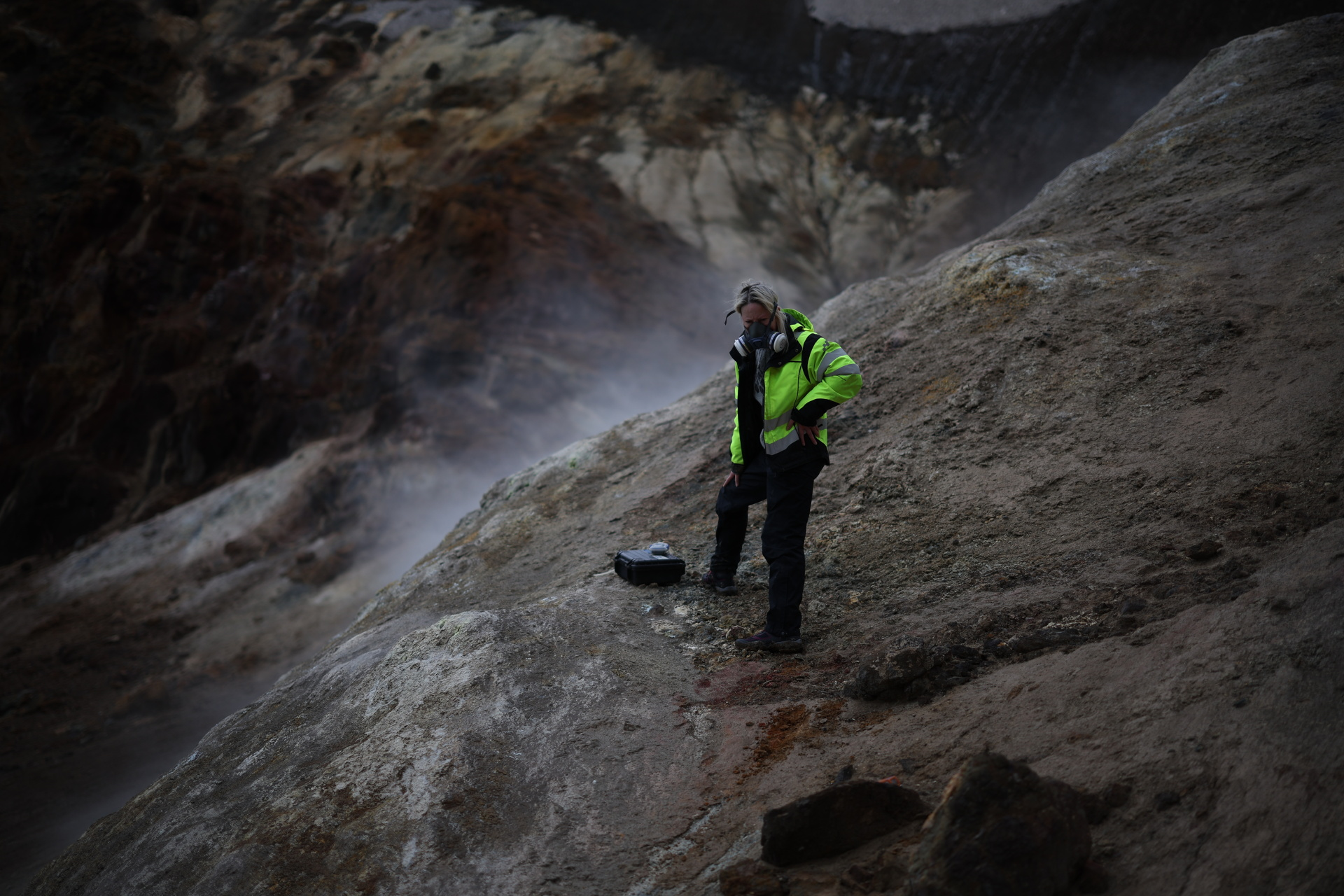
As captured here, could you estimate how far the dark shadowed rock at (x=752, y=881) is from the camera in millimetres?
2383

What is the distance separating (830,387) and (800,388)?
0.18 meters

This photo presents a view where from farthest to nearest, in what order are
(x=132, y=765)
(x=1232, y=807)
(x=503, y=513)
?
(x=132, y=765), (x=503, y=513), (x=1232, y=807)

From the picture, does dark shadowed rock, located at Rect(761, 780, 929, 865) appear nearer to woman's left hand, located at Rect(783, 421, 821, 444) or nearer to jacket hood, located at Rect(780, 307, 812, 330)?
woman's left hand, located at Rect(783, 421, 821, 444)

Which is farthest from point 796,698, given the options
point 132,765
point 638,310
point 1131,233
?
point 638,310

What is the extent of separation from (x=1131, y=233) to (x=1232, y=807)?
536 centimetres

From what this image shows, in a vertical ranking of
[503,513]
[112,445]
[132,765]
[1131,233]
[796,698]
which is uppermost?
[112,445]

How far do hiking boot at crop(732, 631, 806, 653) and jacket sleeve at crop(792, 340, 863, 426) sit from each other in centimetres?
101

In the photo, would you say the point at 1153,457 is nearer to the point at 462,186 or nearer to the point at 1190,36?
the point at 462,186

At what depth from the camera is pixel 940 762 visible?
8.95 ft

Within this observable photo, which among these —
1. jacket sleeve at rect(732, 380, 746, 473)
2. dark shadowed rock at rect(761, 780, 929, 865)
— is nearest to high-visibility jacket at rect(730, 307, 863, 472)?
jacket sleeve at rect(732, 380, 746, 473)

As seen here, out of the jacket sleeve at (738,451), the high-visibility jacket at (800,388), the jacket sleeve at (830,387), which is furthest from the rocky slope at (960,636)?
the jacket sleeve at (830,387)

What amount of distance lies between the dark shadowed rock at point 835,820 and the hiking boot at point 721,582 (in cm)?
216

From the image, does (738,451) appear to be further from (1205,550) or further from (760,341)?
(1205,550)

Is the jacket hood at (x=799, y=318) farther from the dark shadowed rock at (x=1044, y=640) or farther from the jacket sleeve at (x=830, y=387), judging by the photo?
the dark shadowed rock at (x=1044, y=640)
